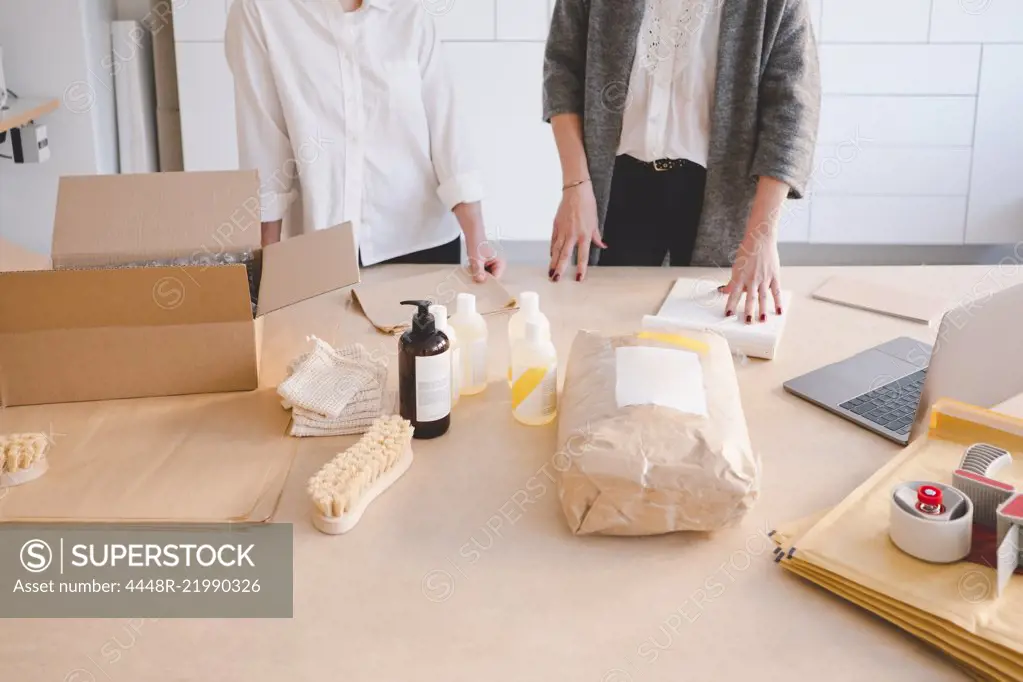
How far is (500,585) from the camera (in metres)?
0.92

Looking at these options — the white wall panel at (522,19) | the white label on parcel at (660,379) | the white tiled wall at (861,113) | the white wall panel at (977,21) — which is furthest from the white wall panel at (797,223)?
the white label on parcel at (660,379)

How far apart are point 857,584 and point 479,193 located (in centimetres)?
123

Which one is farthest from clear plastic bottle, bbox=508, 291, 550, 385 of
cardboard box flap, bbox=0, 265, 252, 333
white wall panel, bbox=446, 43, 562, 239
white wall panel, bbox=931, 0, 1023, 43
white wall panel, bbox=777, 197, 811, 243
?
white wall panel, bbox=931, 0, 1023, 43

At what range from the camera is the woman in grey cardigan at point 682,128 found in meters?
1.65

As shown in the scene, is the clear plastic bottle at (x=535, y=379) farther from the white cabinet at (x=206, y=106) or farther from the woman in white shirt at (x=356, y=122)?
the white cabinet at (x=206, y=106)

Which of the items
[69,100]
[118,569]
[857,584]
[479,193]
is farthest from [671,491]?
[69,100]

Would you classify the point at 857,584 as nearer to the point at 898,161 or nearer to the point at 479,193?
the point at 479,193

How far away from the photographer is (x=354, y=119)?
75.4 inches

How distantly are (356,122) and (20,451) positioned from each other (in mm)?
1030

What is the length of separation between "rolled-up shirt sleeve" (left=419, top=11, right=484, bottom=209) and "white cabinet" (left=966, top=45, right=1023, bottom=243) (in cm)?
258

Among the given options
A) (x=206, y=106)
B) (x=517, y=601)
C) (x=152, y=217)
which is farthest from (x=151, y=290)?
(x=206, y=106)

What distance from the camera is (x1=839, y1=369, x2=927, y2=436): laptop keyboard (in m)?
1.21

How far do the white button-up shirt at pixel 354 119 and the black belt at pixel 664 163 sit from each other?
310mm

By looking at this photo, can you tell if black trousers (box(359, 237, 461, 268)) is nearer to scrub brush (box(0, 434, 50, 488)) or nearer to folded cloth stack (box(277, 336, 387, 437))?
folded cloth stack (box(277, 336, 387, 437))
